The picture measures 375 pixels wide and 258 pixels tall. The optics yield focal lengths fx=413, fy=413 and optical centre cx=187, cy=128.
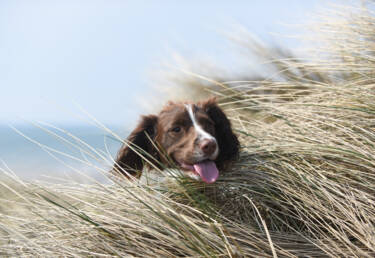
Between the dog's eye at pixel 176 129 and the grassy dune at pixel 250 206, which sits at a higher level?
the dog's eye at pixel 176 129

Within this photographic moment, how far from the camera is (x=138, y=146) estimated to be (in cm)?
218

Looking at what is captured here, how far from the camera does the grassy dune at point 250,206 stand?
1466mm

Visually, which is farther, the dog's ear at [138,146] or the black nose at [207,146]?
the dog's ear at [138,146]

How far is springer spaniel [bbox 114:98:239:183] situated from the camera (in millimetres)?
1939

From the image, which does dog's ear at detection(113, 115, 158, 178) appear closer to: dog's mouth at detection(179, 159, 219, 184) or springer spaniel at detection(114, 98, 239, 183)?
springer spaniel at detection(114, 98, 239, 183)

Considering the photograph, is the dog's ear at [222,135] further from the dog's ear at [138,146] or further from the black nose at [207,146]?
the dog's ear at [138,146]

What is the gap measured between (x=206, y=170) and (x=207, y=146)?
11cm

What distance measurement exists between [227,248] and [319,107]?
116cm

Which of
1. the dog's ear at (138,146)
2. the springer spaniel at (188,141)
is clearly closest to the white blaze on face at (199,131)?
the springer spaniel at (188,141)

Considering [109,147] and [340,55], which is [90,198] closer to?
[109,147]

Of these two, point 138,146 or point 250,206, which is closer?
point 250,206

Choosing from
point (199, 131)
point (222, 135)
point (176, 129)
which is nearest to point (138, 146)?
point (176, 129)

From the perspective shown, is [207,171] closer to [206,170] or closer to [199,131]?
[206,170]

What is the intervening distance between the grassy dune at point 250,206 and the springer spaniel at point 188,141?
0.28ft
